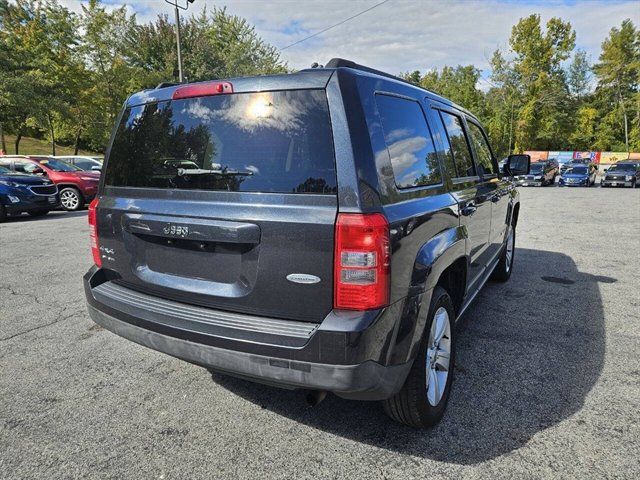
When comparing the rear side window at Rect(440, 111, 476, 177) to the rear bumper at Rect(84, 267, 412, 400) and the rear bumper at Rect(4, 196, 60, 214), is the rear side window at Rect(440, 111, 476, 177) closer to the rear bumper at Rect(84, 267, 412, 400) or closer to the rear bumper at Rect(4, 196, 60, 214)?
the rear bumper at Rect(84, 267, 412, 400)

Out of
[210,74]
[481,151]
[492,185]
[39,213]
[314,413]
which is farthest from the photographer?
[210,74]

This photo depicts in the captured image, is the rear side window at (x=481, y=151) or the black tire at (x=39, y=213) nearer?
the rear side window at (x=481, y=151)

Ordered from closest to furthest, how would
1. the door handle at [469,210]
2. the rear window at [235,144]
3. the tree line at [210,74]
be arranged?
the rear window at [235,144] → the door handle at [469,210] → the tree line at [210,74]

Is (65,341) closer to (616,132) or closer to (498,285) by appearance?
(498,285)

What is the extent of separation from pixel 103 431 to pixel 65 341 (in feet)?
5.04

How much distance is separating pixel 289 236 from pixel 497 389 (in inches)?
74.9

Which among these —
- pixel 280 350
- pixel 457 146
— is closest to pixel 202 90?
pixel 280 350

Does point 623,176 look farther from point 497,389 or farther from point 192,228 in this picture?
point 192,228

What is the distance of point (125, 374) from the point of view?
10.4 feet

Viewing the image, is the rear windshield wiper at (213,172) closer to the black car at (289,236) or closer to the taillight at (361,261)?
the black car at (289,236)

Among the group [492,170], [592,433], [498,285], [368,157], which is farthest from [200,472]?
[498,285]

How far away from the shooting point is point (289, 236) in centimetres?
200

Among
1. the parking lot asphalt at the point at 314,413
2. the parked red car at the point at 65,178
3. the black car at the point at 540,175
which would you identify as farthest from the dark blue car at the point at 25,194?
the black car at the point at 540,175

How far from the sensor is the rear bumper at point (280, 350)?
1.94 meters
